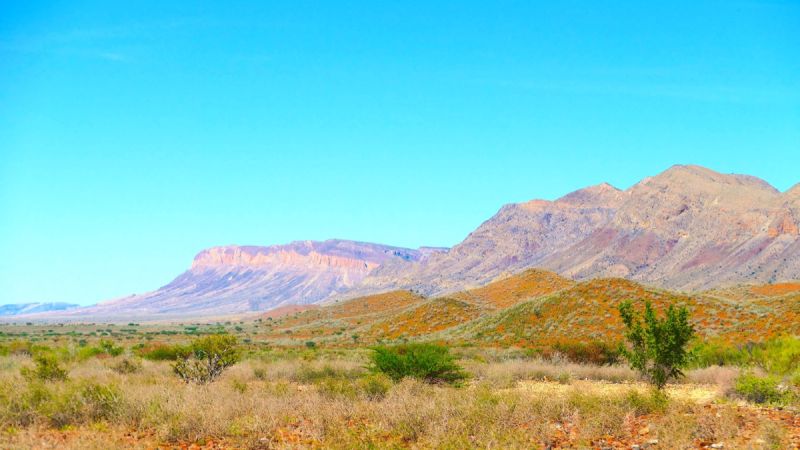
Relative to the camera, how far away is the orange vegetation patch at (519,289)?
230 ft

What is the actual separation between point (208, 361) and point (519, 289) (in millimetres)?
56712

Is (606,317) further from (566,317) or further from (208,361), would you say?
(208,361)

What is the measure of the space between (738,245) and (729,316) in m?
134

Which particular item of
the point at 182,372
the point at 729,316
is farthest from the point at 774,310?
the point at 182,372

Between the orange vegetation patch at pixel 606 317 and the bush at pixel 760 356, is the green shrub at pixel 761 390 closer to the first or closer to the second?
the bush at pixel 760 356

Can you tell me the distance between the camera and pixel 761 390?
1548 centimetres

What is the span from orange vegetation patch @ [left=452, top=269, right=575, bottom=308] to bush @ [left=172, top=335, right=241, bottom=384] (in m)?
48.4

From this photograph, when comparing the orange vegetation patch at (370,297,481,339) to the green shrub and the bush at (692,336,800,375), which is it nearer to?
the bush at (692,336,800,375)

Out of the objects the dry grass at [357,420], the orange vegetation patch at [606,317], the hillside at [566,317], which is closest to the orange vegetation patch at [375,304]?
the hillside at [566,317]

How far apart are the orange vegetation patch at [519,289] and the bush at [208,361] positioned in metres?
48.4

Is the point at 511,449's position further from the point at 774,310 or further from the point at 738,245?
the point at 738,245

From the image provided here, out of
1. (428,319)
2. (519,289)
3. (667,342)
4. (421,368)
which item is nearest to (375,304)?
(519,289)

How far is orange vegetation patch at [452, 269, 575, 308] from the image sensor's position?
7012 centimetres

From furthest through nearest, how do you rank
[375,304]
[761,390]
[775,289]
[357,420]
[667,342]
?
[375,304] → [775,289] → [667,342] → [761,390] → [357,420]
